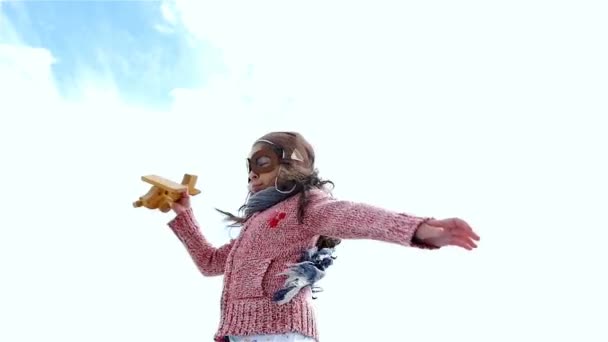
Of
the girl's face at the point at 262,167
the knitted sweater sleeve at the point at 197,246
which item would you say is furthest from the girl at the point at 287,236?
the knitted sweater sleeve at the point at 197,246

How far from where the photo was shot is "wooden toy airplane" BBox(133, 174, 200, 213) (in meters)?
3.22

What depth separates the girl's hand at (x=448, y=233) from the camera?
2.26m

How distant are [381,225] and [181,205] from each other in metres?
1.20

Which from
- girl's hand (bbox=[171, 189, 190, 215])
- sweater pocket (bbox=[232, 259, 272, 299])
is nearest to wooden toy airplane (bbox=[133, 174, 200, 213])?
girl's hand (bbox=[171, 189, 190, 215])

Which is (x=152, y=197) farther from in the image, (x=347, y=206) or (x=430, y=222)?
(x=430, y=222)

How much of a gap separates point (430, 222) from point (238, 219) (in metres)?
1.11

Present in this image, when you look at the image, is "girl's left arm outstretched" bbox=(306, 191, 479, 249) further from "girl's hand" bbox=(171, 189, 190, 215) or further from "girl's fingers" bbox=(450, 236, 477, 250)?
"girl's hand" bbox=(171, 189, 190, 215)

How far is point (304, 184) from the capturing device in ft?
9.66

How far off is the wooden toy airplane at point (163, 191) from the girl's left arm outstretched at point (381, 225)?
71 cm

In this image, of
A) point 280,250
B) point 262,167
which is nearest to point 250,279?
point 280,250

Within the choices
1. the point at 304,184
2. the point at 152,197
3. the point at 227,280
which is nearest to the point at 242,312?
the point at 227,280

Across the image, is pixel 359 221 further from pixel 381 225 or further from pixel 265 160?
pixel 265 160

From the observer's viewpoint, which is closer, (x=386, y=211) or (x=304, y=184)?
(x=386, y=211)

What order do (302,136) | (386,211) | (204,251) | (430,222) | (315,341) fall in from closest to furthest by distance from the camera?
1. (430,222)
2. (386,211)
3. (315,341)
4. (302,136)
5. (204,251)
